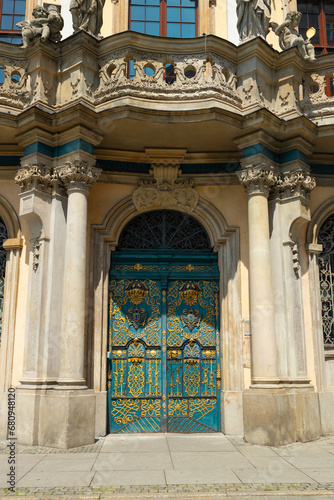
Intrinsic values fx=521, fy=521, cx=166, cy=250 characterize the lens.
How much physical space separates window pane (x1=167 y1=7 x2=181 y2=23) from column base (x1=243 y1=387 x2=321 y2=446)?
7674 mm

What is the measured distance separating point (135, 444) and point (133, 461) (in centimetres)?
131

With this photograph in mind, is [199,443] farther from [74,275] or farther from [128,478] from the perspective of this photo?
[74,275]

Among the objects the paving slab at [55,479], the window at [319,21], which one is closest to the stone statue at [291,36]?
the window at [319,21]

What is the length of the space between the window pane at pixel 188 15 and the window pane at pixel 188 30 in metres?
0.13

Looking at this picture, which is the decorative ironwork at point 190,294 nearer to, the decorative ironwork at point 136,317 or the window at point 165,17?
the decorative ironwork at point 136,317

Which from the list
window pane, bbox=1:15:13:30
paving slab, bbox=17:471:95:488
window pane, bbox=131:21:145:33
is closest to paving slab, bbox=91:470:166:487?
paving slab, bbox=17:471:95:488

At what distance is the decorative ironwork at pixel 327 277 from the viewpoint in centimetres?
978

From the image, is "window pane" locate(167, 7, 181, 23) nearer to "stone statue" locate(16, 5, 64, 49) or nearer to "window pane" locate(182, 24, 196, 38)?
"window pane" locate(182, 24, 196, 38)

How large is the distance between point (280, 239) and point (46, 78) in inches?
196

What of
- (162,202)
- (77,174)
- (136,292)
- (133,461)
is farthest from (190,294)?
(133,461)

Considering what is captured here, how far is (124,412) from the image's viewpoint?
930 cm

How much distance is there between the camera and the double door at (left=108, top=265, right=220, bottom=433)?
933cm

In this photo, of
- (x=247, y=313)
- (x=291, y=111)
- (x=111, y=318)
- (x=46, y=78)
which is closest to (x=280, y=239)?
(x=247, y=313)

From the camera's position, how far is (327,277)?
10016 mm
